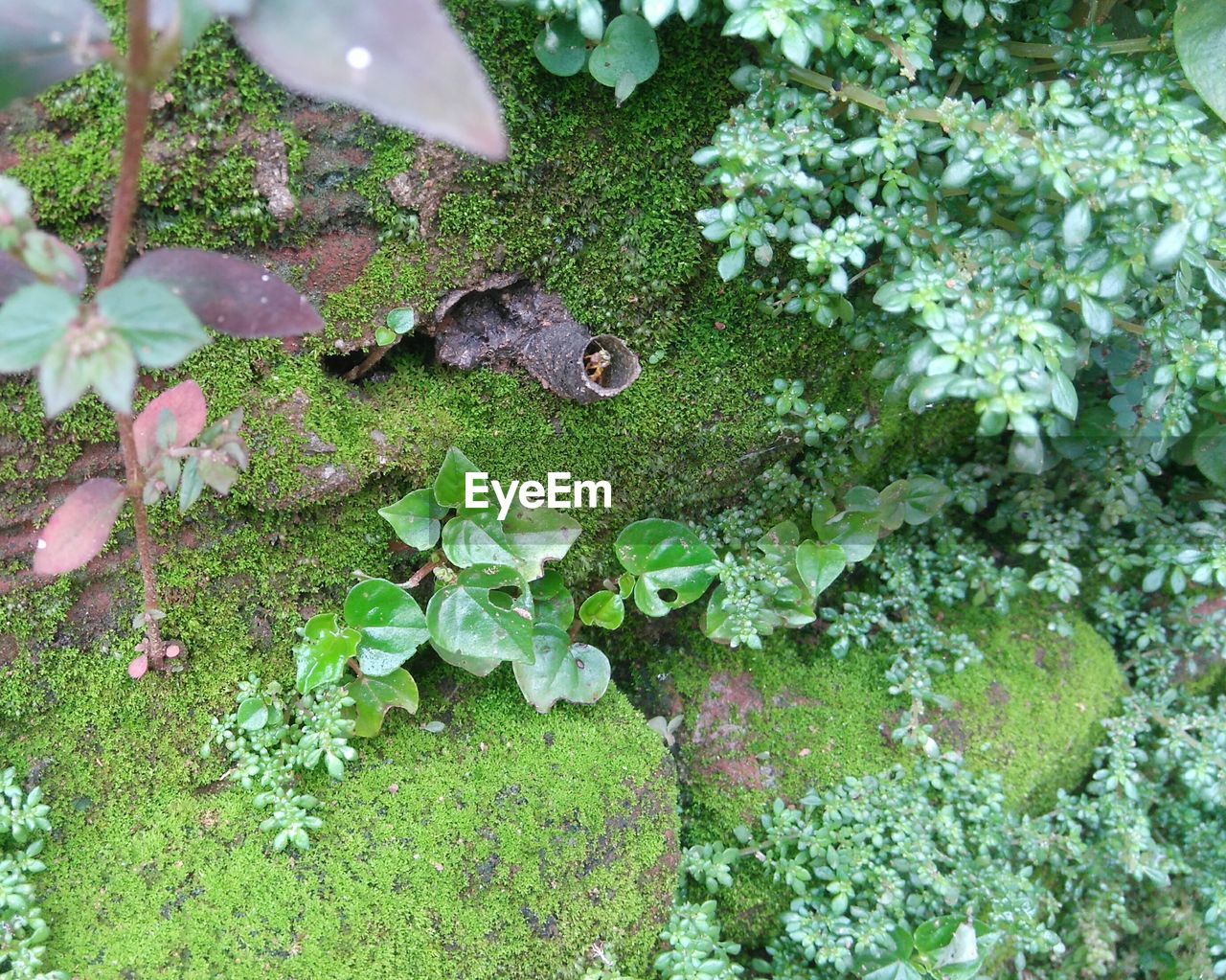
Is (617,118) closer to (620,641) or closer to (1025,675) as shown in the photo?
(620,641)

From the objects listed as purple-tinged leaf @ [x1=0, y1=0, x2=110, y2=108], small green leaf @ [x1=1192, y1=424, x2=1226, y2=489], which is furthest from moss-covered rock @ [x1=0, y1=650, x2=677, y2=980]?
small green leaf @ [x1=1192, y1=424, x2=1226, y2=489]

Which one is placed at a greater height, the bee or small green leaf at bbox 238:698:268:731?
the bee

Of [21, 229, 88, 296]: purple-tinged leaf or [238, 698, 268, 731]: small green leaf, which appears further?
[238, 698, 268, 731]: small green leaf

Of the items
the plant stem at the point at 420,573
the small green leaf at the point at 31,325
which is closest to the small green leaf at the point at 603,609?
the plant stem at the point at 420,573

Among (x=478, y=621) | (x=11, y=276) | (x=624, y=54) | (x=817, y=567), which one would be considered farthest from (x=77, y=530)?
(x=817, y=567)

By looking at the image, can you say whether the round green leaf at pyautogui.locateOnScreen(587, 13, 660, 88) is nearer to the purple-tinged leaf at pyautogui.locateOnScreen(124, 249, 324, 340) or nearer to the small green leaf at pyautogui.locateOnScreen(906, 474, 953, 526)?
the purple-tinged leaf at pyautogui.locateOnScreen(124, 249, 324, 340)

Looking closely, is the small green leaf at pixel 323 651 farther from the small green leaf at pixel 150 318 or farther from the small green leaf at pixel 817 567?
the small green leaf at pixel 817 567

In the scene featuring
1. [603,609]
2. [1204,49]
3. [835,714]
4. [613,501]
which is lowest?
[835,714]

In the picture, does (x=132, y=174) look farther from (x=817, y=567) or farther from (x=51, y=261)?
(x=817, y=567)
